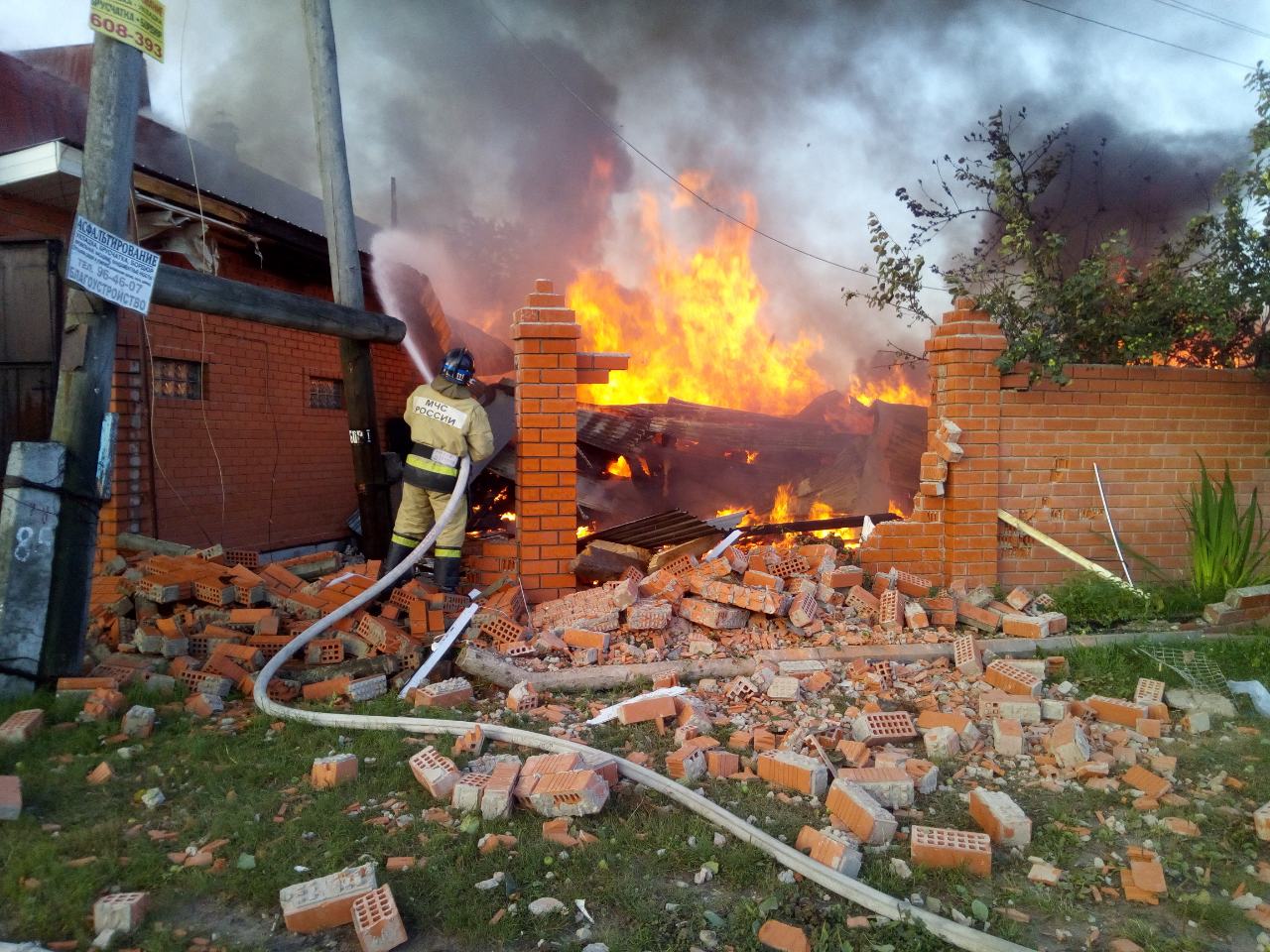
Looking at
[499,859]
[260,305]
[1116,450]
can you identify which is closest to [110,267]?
[260,305]

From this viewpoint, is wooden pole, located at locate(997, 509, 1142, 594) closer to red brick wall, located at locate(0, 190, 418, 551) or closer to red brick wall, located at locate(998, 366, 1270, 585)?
red brick wall, located at locate(998, 366, 1270, 585)

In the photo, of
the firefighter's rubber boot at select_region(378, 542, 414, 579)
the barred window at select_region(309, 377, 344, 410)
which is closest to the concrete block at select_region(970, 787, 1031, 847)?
the firefighter's rubber boot at select_region(378, 542, 414, 579)

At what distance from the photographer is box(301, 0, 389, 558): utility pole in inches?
263

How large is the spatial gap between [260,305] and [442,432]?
1.47m

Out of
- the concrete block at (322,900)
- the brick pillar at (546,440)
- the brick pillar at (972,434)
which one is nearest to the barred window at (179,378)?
the brick pillar at (546,440)

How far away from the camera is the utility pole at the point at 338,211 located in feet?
21.9

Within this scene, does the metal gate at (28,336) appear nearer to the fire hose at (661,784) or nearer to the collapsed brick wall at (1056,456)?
the fire hose at (661,784)

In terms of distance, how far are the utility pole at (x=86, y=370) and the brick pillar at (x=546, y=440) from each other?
2501 mm

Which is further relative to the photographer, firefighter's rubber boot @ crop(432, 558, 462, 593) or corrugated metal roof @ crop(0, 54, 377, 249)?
corrugated metal roof @ crop(0, 54, 377, 249)

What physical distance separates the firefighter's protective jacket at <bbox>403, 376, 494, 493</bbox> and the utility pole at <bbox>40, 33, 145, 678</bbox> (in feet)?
6.50

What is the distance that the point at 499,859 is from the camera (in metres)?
2.83

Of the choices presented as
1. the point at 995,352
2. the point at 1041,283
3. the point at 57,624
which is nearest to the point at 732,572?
the point at 995,352

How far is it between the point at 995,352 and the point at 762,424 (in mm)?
5408

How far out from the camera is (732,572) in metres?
5.64
